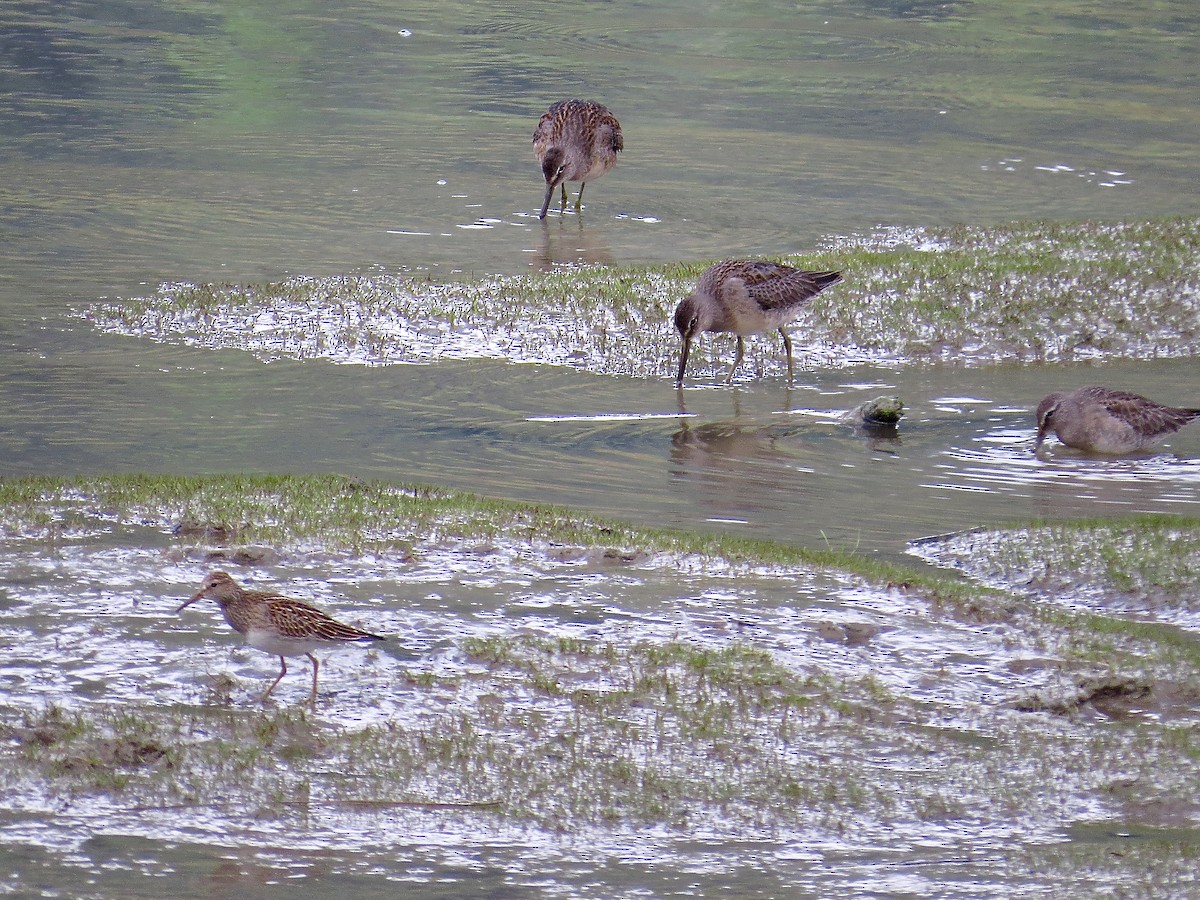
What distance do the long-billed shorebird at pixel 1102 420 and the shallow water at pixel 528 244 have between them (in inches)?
7.6

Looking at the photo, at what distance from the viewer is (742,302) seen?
44.4ft

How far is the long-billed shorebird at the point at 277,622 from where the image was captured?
695 cm

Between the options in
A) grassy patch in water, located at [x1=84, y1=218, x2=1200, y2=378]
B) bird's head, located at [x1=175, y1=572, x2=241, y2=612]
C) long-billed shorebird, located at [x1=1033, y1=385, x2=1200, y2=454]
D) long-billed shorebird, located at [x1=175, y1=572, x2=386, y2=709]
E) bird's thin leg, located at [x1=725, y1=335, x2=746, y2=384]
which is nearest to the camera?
long-billed shorebird, located at [x1=175, y1=572, x2=386, y2=709]

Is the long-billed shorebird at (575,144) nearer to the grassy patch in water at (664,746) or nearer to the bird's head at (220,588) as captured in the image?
the grassy patch in water at (664,746)

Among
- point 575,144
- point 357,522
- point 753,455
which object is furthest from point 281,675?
point 575,144

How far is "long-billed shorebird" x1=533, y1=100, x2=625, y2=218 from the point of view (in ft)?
66.1

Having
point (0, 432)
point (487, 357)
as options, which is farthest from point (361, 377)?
point (0, 432)

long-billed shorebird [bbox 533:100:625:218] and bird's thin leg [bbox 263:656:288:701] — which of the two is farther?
long-billed shorebird [bbox 533:100:625:218]

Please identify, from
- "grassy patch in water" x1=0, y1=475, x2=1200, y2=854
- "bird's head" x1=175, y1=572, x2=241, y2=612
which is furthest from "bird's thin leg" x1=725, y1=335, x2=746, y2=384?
"bird's head" x1=175, y1=572, x2=241, y2=612

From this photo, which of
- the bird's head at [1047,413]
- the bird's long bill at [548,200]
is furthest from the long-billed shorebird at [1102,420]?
→ the bird's long bill at [548,200]

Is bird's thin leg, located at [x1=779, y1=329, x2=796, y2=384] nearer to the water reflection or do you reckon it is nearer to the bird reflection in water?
the bird reflection in water

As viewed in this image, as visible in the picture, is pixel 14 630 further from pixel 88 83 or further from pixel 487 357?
pixel 88 83

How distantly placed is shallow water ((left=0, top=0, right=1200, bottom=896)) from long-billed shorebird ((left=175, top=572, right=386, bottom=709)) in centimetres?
46

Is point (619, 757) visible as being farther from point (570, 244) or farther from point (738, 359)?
point (570, 244)
